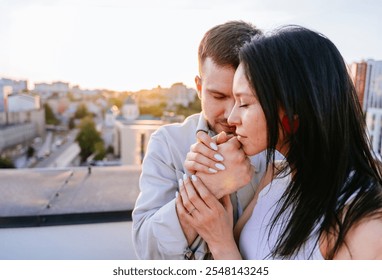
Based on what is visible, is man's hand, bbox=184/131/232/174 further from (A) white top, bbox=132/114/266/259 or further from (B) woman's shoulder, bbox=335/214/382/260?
(B) woman's shoulder, bbox=335/214/382/260

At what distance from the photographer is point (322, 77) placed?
49 centimetres

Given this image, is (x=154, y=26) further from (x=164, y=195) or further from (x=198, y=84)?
(x=164, y=195)

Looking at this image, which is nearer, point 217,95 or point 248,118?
point 248,118

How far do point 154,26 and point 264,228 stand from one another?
52cm

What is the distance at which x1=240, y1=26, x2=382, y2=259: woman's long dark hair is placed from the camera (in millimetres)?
488

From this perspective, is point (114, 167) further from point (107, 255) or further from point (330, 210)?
point (330, 210)

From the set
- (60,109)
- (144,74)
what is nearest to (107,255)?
(144,74)

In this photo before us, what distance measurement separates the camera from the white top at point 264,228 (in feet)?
1.91

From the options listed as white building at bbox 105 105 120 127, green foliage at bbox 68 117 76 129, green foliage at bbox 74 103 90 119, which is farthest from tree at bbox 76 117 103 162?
white building at bbox 105 105 120 127

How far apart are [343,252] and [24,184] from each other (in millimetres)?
1041

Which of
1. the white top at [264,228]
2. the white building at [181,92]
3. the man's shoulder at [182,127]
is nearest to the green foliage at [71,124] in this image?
the white building at [181,92]

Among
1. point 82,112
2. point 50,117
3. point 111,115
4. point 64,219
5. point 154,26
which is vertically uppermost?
point 154,26

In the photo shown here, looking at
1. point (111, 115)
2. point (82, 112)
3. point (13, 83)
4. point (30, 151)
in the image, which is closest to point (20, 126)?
point (30, 151)

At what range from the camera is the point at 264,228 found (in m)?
0.60
